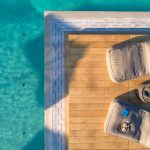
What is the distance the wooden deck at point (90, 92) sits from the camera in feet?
32.9

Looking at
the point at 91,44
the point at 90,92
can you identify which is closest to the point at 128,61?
the point at 91,44

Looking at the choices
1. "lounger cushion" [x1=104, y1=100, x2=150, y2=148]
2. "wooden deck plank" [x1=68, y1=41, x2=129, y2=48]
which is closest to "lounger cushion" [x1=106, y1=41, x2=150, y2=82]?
"wooden deck plank" [x1=68, y1=41, x2=129, y2=48]

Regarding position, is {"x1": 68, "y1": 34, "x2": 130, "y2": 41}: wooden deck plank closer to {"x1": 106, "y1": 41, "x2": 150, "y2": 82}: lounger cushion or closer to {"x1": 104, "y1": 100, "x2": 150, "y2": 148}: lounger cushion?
{"x1": 106, "y1": 41, "x2": 150, "y2": 82}: lounger cushion

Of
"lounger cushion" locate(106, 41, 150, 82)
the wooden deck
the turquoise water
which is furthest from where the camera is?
the turquoise water

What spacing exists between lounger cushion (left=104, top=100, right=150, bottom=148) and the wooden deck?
0.50 m

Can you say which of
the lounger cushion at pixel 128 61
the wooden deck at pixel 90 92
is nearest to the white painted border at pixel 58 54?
the wooden deck at pixel 90 92

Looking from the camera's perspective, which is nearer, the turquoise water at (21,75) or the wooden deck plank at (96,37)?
the wooden deck plank at (96,37)

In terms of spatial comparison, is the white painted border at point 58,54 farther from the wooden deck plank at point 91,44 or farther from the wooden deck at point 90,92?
A: the wooden deck plank at point 91,44

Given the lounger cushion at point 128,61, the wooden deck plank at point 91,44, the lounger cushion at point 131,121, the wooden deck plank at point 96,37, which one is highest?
the wooden deck plank at point 96,37

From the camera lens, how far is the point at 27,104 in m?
10.4

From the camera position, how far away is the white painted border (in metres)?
10.3

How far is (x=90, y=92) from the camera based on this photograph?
10.1 m

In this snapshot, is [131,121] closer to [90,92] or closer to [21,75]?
[90,92]

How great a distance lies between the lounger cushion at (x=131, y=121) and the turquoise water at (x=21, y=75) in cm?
233
